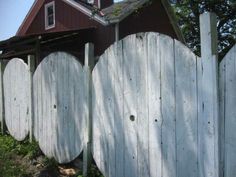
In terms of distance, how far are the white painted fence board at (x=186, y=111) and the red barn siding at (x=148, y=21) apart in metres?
12.8

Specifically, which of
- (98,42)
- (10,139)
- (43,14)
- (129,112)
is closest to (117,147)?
(129,112)

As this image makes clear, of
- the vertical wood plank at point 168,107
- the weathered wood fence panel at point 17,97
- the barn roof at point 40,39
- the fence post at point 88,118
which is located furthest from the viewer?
the barn roof at point 40,39

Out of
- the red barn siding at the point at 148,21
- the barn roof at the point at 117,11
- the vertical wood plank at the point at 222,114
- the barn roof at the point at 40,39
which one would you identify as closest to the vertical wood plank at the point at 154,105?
the vertical wood plank at the point at 222,114

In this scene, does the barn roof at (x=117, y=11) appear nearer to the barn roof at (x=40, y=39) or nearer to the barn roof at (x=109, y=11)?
the barn roof at (x=109, y=11)

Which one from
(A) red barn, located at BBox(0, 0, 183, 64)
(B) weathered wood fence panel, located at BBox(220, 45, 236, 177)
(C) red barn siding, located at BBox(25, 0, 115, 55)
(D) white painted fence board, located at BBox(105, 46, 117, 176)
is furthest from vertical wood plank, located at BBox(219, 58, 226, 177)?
(C) red barn siding, located at BBox(25, 0, 115, 55)

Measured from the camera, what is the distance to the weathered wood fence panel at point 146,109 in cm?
438

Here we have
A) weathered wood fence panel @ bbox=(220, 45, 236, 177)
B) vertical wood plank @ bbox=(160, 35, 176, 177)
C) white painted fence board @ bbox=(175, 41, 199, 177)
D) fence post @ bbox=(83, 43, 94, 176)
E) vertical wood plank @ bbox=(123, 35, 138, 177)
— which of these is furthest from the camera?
fence post @ bbox=(83, 43, 94, 176)

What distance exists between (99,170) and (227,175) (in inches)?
82.7

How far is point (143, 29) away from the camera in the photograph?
18.6m

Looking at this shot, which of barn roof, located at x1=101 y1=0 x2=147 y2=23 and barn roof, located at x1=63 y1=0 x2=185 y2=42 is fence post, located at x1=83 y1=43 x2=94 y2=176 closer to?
barn roof, located at x1=63 y1=0 x2=185 y2=42

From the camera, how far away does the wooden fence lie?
4.10 m

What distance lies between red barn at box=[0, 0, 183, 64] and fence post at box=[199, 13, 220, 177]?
30.3ft

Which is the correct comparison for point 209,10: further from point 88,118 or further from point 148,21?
point 88,118

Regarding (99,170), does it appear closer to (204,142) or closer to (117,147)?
(117,147)
